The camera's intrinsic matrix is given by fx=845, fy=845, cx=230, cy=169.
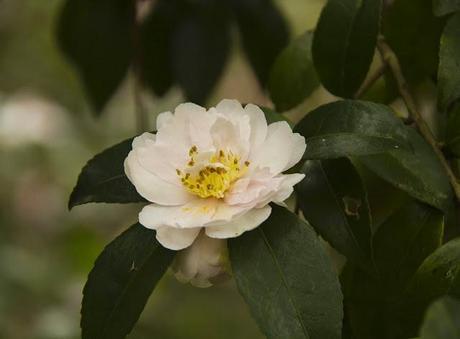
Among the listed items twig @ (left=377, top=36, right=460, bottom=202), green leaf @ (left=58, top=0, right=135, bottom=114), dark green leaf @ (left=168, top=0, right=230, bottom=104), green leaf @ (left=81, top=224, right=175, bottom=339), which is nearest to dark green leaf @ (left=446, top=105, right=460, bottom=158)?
twig @ (left=377, top=36, right=460, bottom=202)

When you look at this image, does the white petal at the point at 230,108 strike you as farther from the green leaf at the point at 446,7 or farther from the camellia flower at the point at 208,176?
the green leaf at the point at 446,7

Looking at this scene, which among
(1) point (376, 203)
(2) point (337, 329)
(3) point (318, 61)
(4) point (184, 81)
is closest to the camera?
(2) point (337, 329)

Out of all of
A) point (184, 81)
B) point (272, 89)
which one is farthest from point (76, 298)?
point (272, 89)

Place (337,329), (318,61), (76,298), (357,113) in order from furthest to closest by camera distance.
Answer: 1. (76,298)
2. (318,61)
3. (357,113)
4. (337,329)

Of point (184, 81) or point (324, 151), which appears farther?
point (184, 81)

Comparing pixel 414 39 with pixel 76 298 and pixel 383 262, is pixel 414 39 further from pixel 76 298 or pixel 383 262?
pixel 76 298

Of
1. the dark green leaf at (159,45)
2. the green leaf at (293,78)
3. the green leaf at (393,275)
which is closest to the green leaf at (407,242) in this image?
the green leaf at (393,275)

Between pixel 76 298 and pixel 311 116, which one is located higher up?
pixel 311 116

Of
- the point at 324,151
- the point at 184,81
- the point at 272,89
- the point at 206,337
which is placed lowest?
the point at 206,337
